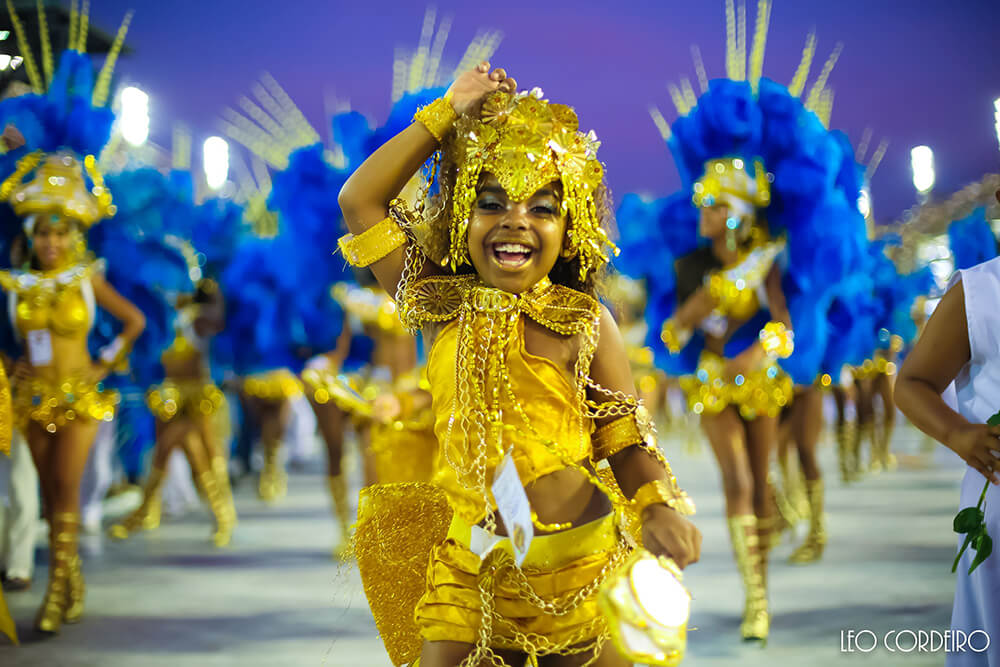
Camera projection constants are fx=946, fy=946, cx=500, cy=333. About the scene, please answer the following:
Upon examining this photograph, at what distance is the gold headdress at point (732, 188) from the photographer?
4.39m

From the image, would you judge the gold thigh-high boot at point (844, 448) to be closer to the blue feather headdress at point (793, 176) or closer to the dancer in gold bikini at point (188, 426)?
the blue feather headdress at point (793, 176)

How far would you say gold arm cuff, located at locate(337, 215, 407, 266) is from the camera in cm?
204

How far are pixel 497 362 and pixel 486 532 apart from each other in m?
0.34

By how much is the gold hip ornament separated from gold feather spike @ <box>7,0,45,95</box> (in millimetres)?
3582

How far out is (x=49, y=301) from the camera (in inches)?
175

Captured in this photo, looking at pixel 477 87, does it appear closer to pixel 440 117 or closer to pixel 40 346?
pixel 440 117

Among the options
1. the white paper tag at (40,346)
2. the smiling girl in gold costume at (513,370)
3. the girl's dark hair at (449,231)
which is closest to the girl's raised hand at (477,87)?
the smiling girl in gold costume at (513,370)

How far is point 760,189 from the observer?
4.46 metres

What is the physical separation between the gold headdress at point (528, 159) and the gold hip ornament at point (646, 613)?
2.52 feet

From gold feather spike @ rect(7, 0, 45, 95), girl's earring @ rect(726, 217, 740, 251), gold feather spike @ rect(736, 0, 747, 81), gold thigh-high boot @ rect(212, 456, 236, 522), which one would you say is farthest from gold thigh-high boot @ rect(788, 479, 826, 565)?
gold feather spike @ rect(7, 0, 45, 95)

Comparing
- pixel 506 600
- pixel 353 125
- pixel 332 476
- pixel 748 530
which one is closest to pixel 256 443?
pixel 332 476

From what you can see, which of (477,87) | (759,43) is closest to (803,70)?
(759,43)

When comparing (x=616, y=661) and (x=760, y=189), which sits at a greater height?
(x=760, y=189)

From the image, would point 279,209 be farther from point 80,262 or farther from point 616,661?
point 616,661
